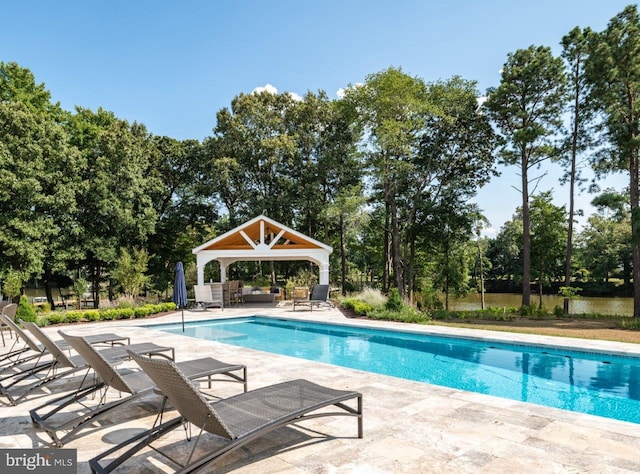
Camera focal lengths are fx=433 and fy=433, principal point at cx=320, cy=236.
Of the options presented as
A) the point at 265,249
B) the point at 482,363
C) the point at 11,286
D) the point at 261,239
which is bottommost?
the point at 482,363

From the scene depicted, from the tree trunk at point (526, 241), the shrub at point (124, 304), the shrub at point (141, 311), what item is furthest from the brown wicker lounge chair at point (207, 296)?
the tree trunk at point (526, 241)

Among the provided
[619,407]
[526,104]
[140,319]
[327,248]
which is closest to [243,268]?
[327,248]

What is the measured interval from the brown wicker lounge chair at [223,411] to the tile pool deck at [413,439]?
250mm

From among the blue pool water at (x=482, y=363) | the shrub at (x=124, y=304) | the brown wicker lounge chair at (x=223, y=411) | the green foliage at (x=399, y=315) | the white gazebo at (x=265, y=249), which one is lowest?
the blue pool water at (x=482, y=363)

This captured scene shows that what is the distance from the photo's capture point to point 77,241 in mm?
19047

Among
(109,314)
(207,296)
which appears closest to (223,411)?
(109,314)

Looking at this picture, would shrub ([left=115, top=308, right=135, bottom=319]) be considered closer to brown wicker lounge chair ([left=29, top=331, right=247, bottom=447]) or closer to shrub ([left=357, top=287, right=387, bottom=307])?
shrub ([left=357, top=287, right=387, bottom=307])

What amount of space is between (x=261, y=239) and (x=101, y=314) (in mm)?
6134

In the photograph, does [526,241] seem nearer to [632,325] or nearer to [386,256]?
[632,325]

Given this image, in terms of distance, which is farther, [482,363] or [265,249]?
[265,249]

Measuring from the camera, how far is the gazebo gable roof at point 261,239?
1642 centimetres

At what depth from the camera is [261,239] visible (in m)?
16.7

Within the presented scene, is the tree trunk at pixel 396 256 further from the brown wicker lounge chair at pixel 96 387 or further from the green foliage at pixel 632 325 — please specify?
the brown wicker lounge chair at pixel 96 387

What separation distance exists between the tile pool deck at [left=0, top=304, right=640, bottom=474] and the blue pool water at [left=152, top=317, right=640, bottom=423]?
70.6 inches
